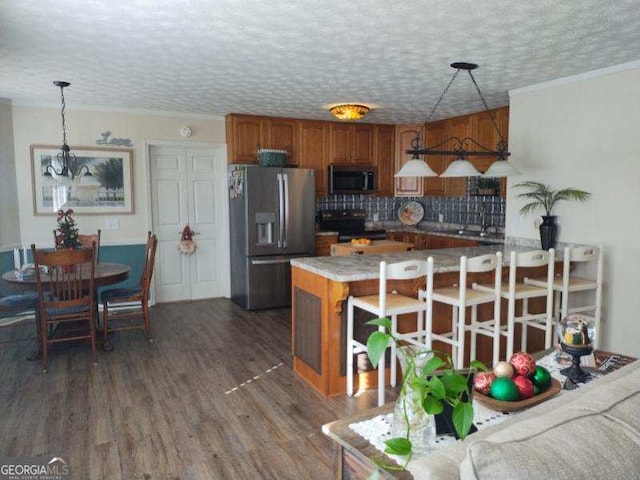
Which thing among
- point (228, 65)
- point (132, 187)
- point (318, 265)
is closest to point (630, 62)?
point (318, 265)

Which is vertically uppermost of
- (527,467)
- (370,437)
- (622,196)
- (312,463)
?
(622,196)

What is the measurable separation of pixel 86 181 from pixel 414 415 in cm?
526

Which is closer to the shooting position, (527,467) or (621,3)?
(527,467)

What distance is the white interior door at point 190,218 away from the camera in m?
5.95

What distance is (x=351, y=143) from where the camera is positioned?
6.62 meters

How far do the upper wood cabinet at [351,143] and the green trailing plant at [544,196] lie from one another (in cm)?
258

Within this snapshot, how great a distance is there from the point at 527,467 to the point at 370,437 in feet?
1.81

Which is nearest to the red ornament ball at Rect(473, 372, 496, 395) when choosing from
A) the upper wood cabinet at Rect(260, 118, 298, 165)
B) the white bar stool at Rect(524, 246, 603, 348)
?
the white bar stool at Rect(524, 246, 603, 348)

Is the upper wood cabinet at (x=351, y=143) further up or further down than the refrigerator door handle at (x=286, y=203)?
further up

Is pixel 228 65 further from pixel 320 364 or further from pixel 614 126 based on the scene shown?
pixel 614 126

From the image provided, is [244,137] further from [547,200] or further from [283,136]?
[547,200]

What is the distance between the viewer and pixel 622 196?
3717mm

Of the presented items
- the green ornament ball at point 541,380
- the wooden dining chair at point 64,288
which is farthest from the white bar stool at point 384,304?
the wooden dining chair at point 64,288

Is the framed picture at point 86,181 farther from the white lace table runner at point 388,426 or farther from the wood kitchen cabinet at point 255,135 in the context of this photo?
the white lace table runner at point 388,426
